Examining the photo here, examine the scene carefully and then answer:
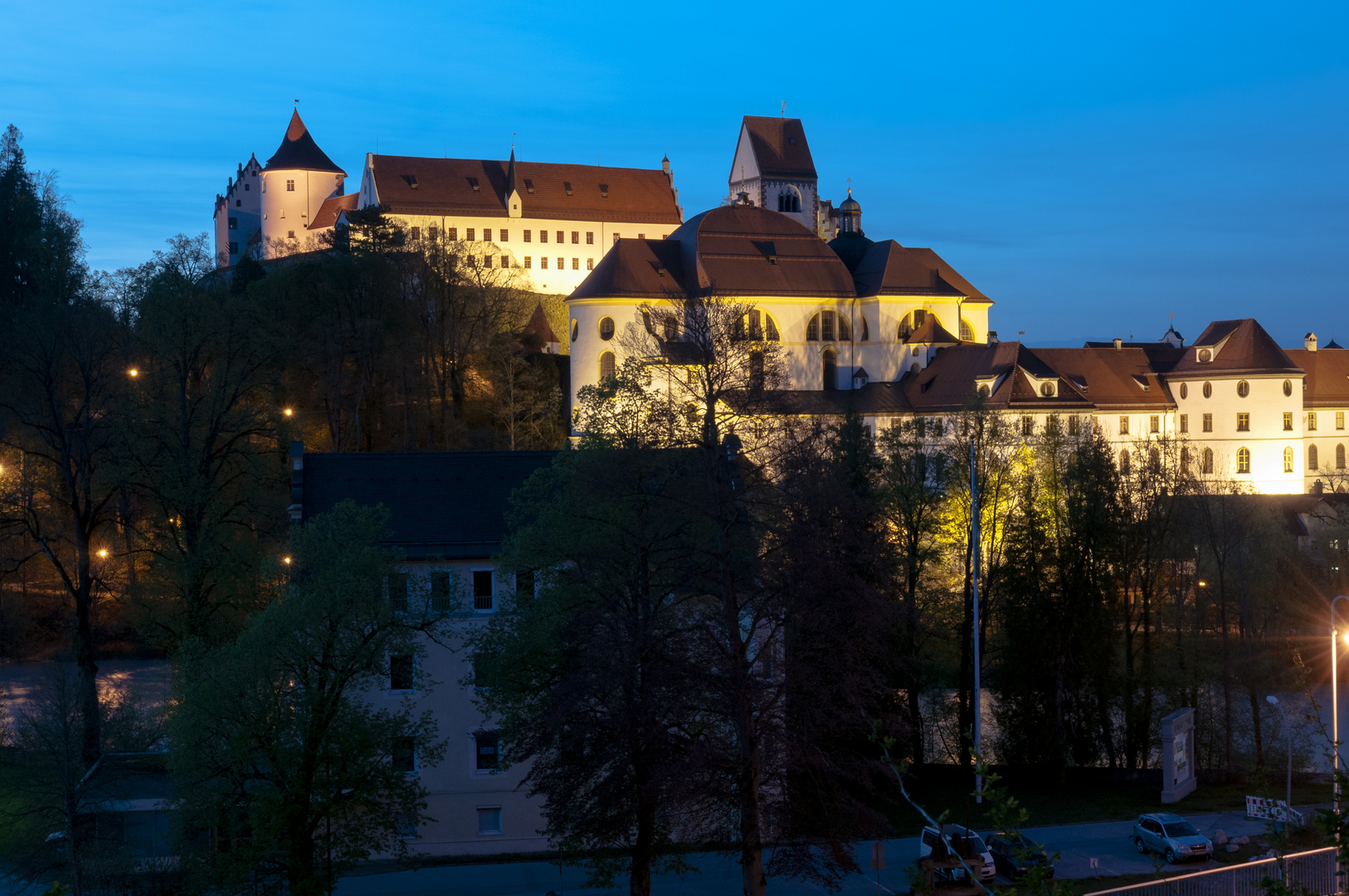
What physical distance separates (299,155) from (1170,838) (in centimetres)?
10957

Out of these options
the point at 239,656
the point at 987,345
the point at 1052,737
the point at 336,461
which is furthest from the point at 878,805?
the point at 987,345

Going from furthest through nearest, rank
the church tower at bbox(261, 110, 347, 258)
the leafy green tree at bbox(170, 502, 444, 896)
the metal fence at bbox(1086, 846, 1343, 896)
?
the church tower at bbox(261, 110, 347, 258)
the leafy green tree at bbox(170, 502, 444, 896)
the metal fence at bbox(1086, 846, 1343, 896)

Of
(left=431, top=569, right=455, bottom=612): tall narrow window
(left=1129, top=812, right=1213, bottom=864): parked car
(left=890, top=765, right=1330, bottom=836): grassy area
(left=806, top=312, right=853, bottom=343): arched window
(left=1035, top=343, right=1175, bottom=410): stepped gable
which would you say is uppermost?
(left=806, top=312, right=853, bottom=343): arched window

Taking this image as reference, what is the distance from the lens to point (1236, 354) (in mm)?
88250

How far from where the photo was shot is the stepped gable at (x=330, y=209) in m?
114

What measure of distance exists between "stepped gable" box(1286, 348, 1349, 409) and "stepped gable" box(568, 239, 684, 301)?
4683 centimetres

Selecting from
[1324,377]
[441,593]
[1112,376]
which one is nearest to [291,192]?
[1112,376]

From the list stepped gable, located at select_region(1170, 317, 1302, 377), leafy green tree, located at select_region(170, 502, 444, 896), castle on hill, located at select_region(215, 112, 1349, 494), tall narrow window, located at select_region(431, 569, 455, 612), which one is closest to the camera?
leafy green tree, located at select_region(170, 502, 444, 896)

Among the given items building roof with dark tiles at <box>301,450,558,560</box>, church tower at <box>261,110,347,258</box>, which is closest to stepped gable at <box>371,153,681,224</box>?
church tower at <box>261,110,347,258</box>

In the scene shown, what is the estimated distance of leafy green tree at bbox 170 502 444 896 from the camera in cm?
Answer: 2119

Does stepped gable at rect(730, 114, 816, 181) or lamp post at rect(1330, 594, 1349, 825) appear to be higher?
stepped gable at rect(730, 114, 816, 181)

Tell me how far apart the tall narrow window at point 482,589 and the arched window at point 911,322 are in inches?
2189

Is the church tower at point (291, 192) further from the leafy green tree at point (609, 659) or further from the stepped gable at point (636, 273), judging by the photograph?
the leafy green tree at point (609, 659)

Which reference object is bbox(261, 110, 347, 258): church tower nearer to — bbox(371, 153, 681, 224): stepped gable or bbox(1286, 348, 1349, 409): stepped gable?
bbox(371, 153, 681, 224): stepped gable
